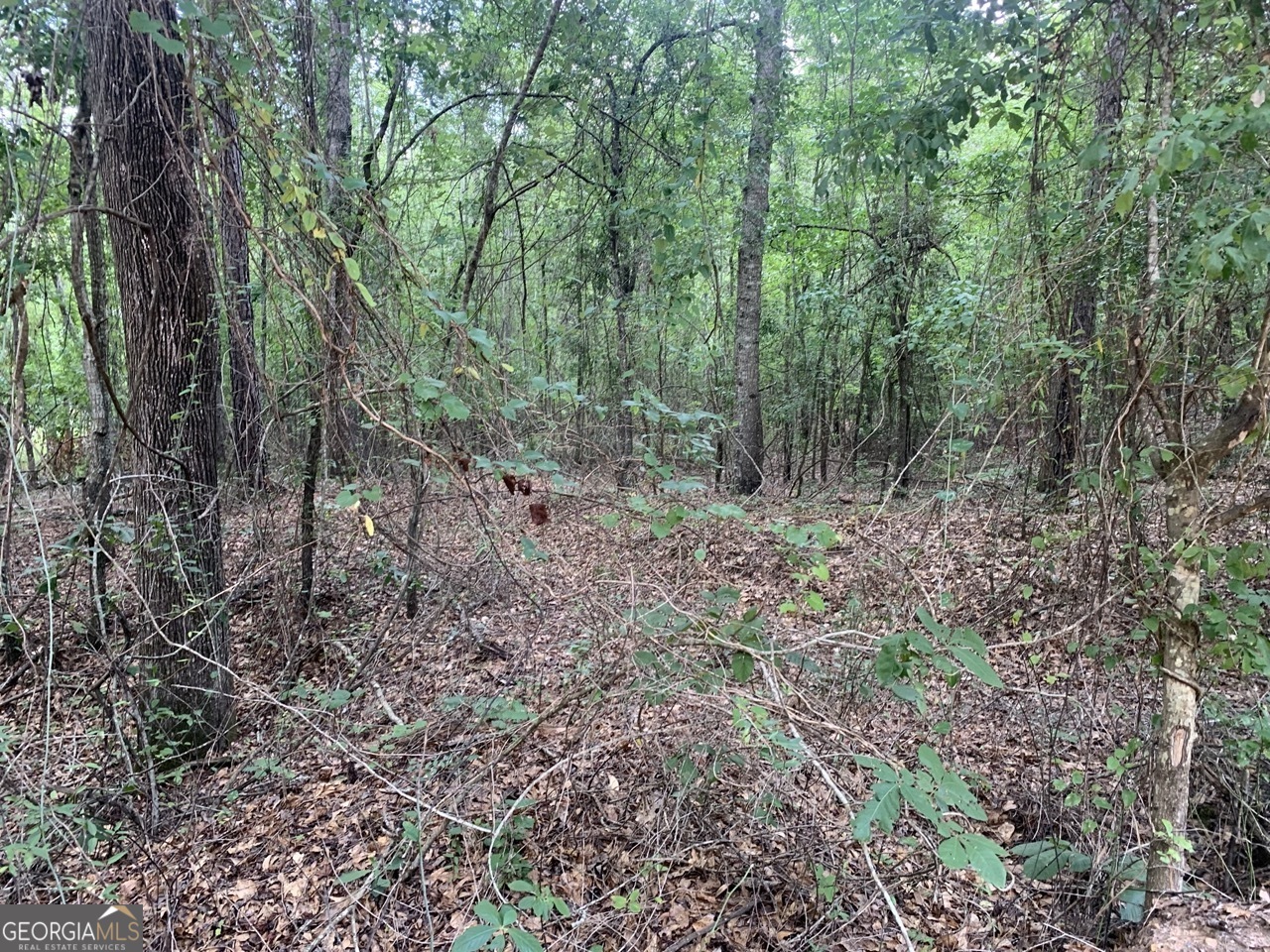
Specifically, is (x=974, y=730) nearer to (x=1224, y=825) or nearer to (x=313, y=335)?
(x=1224, y=825)

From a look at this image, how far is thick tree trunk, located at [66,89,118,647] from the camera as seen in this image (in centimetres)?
264

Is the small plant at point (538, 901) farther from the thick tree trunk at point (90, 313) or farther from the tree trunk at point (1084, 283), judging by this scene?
the tree trunk at point (1084, 283)

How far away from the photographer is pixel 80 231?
285 cm

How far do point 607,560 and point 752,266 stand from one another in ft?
15.9

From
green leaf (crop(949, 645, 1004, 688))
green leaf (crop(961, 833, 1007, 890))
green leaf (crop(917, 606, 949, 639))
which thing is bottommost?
green leaf (crop(961, 833, 1007, 890))

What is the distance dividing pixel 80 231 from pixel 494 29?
3.08 m

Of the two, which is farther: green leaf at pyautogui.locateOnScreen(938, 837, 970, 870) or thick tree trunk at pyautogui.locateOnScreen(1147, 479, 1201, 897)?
thick tree trunk at pyautogui.locateOnScreen(1147, 479, 1201, 897)

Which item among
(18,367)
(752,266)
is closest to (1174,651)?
(18,367)

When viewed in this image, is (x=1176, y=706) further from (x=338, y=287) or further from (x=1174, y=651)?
(x=338, y=287)

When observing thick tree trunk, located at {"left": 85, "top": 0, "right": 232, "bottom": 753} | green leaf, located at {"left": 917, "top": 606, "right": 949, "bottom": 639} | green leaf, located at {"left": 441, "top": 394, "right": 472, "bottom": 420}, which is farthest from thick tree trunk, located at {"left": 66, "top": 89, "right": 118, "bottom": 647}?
green leaf, located at {"left": 917, "top": 606, "right": 949, "bottom": 639}

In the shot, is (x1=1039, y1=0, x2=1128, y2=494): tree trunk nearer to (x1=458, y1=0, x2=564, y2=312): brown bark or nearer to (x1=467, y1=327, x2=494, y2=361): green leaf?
(x1=467, y1=327, x2=494, y2=361): green leaf

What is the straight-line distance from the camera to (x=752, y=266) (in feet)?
23.7

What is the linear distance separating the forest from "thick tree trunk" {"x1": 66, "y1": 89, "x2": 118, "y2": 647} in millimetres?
36

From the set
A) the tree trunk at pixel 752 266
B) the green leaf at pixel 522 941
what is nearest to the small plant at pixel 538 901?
the green leaf at pixel 522 941
